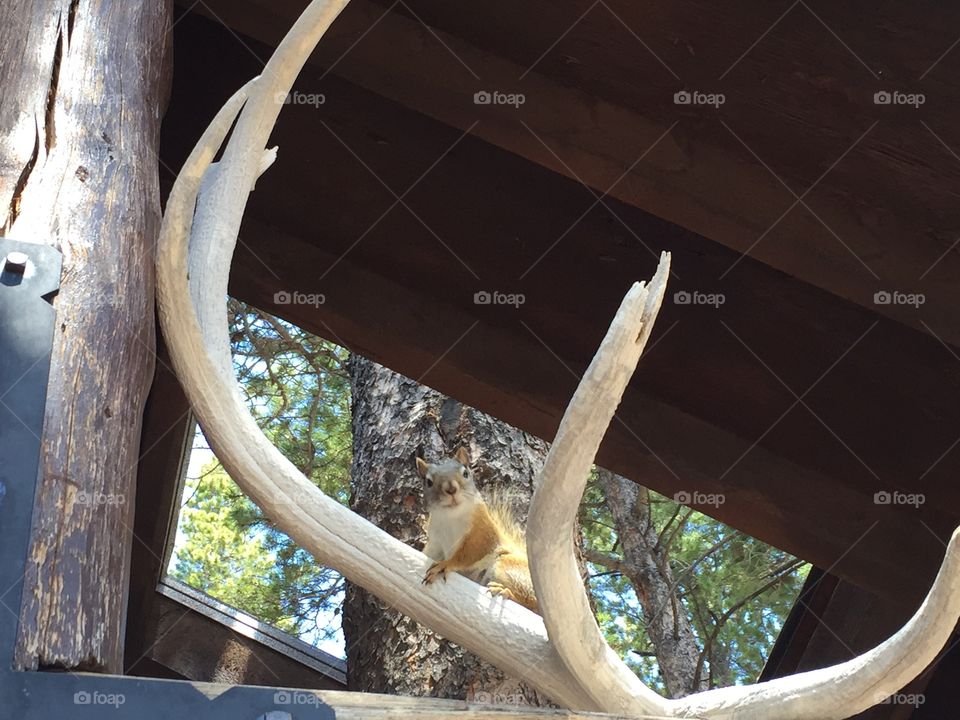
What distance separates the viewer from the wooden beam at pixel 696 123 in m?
3.12

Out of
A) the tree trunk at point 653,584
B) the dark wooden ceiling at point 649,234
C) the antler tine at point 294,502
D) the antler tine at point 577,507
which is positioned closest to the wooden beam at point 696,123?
the dark wooden ceiling at point 649,234

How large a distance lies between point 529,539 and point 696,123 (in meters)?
1.91

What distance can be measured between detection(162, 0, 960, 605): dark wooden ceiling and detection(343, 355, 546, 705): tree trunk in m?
0.96

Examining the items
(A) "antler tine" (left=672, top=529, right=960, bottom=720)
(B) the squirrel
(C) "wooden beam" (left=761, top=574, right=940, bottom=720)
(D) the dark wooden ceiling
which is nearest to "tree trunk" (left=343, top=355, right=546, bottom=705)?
(B) the squirrel

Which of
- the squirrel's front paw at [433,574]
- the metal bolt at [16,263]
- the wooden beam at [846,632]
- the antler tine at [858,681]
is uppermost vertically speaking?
the metal bolt at [16,263]

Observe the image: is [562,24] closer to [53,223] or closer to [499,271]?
[499,271]

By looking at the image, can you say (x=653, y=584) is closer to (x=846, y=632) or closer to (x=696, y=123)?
(x=846, y=632)

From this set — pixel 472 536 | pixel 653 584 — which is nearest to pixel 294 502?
pixel 472 536

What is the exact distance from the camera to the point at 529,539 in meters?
1.75

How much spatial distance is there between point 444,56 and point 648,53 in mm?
605

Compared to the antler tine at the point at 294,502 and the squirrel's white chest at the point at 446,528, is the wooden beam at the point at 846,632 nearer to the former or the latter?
the squirrel's white chest at the point at 446,528

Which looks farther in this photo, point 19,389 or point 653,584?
point 653,584

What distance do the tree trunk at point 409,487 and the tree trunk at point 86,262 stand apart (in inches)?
100.0

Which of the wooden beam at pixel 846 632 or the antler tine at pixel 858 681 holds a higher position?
the wooden beam at pixel 846 632
